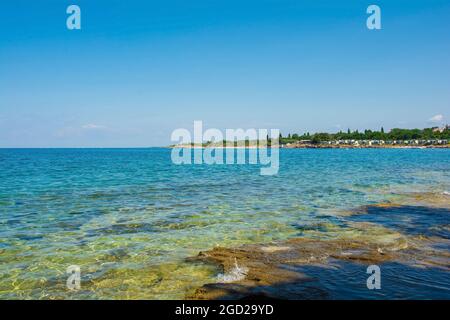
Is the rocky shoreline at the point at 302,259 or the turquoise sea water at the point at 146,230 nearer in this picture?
the rocky shoreline at the point at 302,259

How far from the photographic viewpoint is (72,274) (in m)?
10.9

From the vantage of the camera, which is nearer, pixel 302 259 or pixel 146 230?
Result: pixel 302 259

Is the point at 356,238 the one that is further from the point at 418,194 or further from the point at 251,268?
the point at 418,194

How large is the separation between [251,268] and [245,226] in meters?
6.51

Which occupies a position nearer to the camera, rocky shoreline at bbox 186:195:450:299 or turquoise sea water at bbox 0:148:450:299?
rocky shoreline at bbox 186:195:450:299

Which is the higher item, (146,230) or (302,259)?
(302,259)

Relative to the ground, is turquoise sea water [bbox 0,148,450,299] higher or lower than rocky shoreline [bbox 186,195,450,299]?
lower

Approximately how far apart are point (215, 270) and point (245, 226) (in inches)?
257

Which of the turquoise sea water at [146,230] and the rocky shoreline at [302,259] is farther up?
the rocky shoreline at [302,259]
